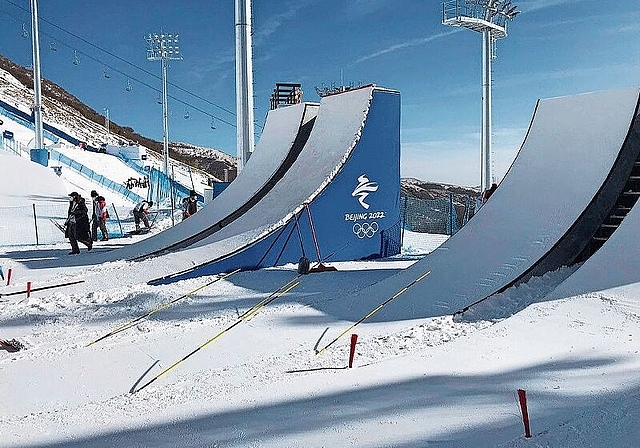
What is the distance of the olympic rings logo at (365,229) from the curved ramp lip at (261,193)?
2152 millimetres

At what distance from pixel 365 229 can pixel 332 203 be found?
0.95m

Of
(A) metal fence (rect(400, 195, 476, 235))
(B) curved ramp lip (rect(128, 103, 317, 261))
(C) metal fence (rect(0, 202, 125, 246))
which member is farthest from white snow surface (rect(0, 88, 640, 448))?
(A) metal fence (rect(400, 195, 476, 235))

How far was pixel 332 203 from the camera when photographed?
10.2 meters

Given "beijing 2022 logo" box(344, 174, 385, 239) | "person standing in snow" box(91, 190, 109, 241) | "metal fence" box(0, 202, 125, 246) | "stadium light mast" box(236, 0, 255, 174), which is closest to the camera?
"beijing 2022 logo" box(344, 174, 385, 239)

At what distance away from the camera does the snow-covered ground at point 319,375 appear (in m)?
3.13

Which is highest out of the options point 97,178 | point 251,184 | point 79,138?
point 79,138

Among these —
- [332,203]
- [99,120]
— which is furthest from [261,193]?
[99,120]

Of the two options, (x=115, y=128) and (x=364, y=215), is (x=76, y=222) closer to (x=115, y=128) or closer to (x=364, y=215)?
(x=364, y=215)

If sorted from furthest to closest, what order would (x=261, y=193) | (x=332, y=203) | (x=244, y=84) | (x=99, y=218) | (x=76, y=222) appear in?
(x=99, y=218) < (x=244, y=84) < (x=261, y=193) < (x=76, y=222) < (x=332, y=203)

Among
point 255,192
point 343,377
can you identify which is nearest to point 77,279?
point 255,192

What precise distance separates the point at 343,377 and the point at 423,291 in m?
2.57

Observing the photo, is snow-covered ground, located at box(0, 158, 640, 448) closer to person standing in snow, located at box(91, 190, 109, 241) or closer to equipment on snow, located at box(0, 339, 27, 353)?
equipment on snow, located at box(0, 339, 27, 353)

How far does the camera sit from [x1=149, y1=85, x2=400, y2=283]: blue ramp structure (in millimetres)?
9367

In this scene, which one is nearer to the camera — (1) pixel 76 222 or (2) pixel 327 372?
(2) pixel 327 372
